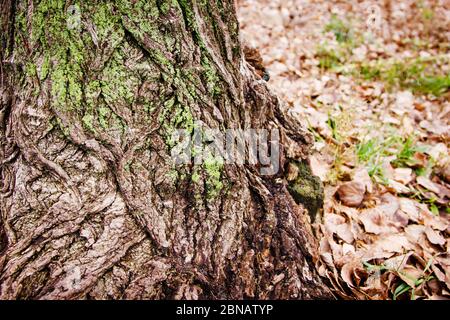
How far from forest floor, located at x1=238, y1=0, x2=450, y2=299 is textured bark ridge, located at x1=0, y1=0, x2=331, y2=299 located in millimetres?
524

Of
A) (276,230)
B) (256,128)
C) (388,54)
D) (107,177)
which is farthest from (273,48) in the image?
(107,177)

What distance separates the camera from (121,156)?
127cm

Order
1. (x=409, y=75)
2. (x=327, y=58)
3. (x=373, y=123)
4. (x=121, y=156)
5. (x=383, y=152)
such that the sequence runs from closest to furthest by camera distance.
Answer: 1. (x=121, y=156)
2. (x=383, y=152)
3. (x=373, y=123)
4. (x=409, y=75)
5. (x=327, y=58)

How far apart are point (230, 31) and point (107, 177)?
2.60 ft

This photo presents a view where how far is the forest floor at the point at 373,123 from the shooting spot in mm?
1723

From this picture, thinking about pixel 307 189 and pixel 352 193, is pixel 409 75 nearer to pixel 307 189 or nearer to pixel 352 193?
pixel 352 193

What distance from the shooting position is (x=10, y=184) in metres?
1.30

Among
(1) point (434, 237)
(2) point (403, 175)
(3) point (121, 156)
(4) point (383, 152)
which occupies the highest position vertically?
(3) point (121, 156)

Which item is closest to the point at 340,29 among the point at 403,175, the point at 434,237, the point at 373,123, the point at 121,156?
the point at 373,123

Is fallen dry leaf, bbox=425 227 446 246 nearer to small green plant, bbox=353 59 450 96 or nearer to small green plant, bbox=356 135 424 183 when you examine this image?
small green plant, bbox=356 135 424 183

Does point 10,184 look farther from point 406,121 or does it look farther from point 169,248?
point 406,121

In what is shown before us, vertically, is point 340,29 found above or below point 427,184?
above

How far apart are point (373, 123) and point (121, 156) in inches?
86.3

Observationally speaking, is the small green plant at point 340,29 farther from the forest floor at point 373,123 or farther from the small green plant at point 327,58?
the small green plant at point 327,58
